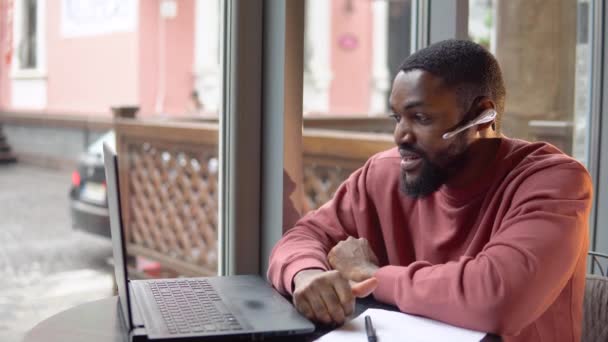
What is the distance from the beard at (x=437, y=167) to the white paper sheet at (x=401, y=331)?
28 cm

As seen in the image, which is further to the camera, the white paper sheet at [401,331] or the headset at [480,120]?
the headset at [480,120]

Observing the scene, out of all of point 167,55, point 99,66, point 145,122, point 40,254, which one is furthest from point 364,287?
point 167,55

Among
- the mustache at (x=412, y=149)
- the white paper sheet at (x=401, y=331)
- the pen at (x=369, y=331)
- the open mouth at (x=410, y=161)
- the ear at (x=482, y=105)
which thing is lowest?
the white paper sheet at (x=401, y=331)

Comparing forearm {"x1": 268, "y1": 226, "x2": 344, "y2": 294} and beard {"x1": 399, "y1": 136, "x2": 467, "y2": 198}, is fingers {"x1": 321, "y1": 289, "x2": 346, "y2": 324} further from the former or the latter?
beard {"x1": 399, "y1": 136, "x2": 467, "y2": 198}

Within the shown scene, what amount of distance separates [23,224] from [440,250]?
872 mm

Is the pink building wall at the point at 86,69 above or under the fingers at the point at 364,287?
above

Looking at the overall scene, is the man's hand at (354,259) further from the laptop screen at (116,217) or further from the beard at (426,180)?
the laptop screen at (116,217)

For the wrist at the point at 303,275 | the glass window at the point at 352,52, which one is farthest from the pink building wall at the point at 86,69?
the glass window at the point at 352,52

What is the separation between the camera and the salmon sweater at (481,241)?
1088 millimetres

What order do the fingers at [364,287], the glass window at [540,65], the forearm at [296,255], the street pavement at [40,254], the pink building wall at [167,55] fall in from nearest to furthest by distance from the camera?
the fingers at [364,287] < the forearm at [296,255] < the street pavement at [40,254] < the pink building wall at [167,55] < the glass window at [540,65]

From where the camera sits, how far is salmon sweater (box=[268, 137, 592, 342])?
1.09 meters

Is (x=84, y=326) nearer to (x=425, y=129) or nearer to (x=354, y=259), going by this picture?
(x=354, y=259)

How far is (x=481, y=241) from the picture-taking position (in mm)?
1278

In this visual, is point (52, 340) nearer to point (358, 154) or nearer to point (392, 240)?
point (392, 240)
